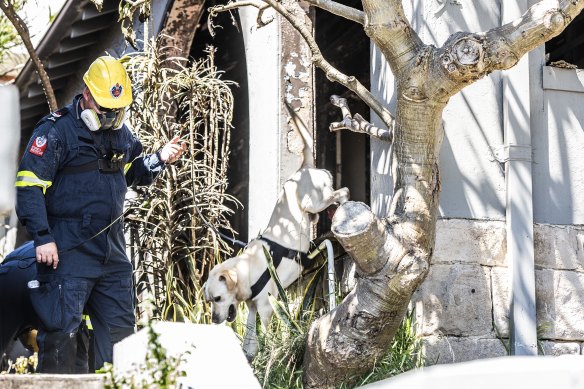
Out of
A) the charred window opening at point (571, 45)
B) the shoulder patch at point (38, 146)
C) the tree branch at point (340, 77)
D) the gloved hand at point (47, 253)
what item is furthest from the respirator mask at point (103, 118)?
the charred window opening at point (571, 45)

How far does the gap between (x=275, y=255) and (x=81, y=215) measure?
1269 mm

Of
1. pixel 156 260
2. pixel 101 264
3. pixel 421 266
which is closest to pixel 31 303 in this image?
pixel 101 264

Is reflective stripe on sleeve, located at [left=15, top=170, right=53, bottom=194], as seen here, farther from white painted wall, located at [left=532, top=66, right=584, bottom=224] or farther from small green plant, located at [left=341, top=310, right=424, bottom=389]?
white painted wall, located at [left=532, top=66, right=584, bottom=224]

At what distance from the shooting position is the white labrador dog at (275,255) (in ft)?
22.3

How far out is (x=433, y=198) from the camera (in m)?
5.38

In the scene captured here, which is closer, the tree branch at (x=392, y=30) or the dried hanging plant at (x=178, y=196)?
the tree branch at (x=392, y=30)

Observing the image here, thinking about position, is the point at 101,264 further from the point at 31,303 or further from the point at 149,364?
the point at 149,364

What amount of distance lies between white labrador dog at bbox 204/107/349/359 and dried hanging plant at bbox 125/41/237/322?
87 centimetres

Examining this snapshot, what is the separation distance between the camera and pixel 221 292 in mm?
6801

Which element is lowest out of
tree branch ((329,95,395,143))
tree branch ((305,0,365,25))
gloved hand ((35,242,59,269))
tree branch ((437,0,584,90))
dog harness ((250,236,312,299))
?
dog harness ((250,236,312,299))

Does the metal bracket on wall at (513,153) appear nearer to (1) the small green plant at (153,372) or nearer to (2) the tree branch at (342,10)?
(2) the tree branch at (342,10)

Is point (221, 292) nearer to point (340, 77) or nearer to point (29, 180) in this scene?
point (29, 180)

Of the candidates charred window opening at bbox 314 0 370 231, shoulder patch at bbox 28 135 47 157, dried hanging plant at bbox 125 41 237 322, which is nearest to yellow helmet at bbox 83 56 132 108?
shoulder patch at bbox 28 135 47 157

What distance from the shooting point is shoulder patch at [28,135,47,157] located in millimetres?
6301
